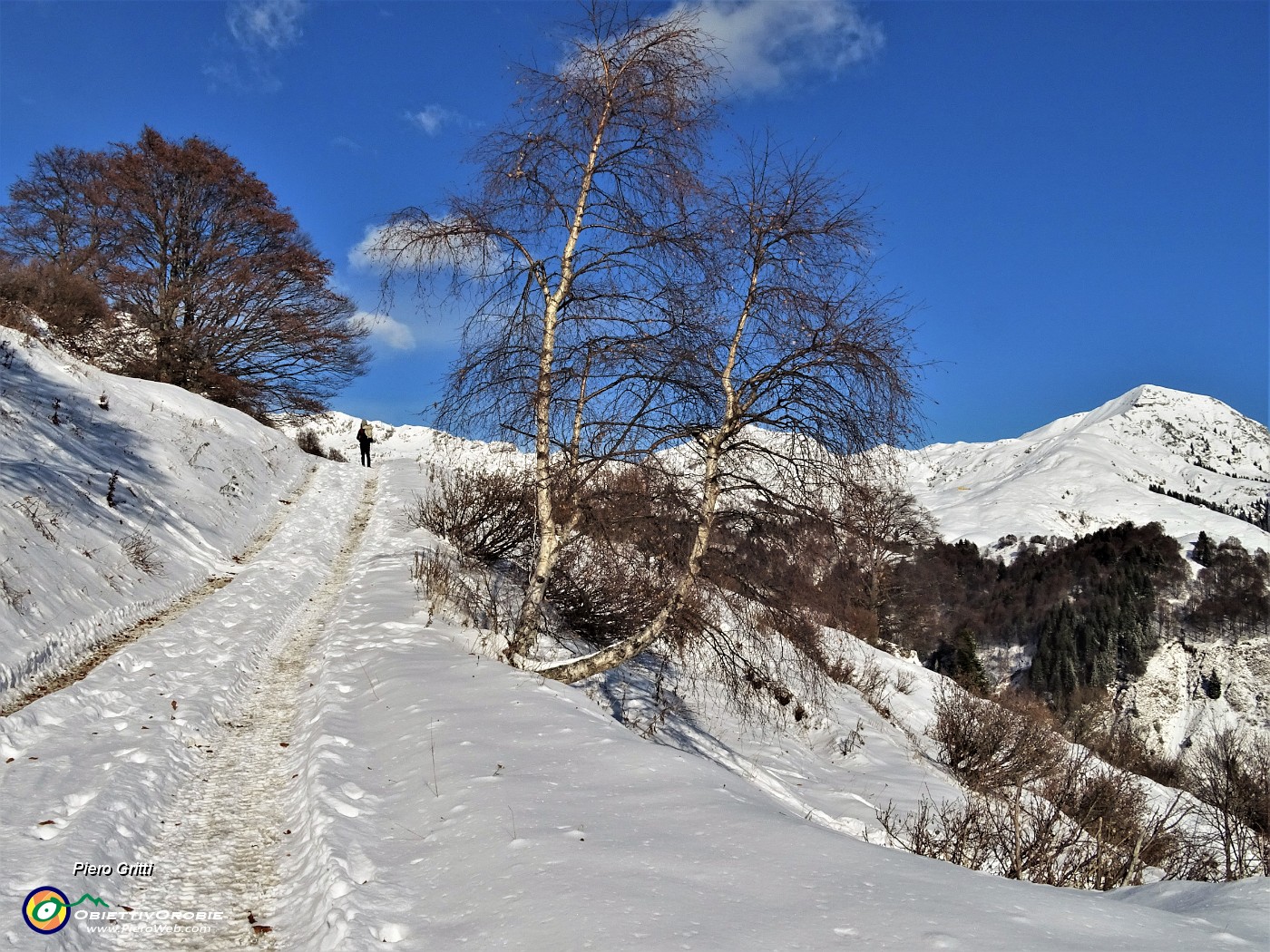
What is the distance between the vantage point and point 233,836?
4.46 meters

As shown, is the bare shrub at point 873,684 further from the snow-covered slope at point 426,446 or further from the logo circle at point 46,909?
the logo circle at point 46,909

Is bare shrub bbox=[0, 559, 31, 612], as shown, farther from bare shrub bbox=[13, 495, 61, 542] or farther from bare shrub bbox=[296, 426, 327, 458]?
bare shrub bbox=[296, 426, 327, 458]

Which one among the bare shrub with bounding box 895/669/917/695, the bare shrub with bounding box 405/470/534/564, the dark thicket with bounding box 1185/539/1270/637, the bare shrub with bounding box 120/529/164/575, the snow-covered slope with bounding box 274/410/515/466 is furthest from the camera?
the dark thicket with bounding box 1185/539/1270/637

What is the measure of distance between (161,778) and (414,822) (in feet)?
6.46

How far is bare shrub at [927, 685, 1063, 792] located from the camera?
13766 mm

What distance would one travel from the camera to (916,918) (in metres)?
3.06

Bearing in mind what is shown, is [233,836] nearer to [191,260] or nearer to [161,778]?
[161,778]

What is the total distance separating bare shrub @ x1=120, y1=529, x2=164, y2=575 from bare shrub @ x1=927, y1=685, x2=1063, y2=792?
46.9 ft

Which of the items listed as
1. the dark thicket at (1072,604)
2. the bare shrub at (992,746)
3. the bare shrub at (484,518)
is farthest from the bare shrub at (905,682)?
the dark thicket at (1072,604)

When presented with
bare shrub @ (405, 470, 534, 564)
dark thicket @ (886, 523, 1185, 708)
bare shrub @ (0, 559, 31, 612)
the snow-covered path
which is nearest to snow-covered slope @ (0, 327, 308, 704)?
bare shrub @ (0, 559, 31, 612)

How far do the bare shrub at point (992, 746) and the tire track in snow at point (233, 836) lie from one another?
1238 cm

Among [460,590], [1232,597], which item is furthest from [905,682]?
[1232,597]

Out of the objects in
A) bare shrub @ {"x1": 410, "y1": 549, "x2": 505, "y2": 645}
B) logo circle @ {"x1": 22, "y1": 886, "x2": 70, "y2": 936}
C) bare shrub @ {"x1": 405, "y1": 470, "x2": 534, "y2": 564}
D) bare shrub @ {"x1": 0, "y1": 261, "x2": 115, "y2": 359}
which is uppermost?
bare shrub @ {"x1": 0, "y1": 261, "x2": 115, "y2": 359}

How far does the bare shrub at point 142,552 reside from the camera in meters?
9.70
